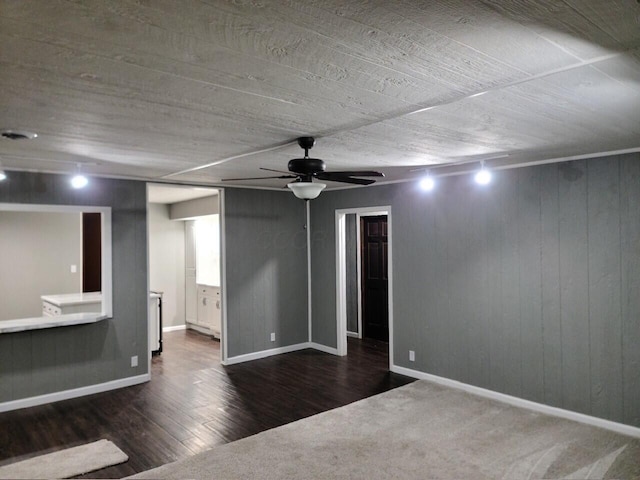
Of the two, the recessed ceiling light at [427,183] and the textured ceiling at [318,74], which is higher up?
the textured ceiling at [318,74]

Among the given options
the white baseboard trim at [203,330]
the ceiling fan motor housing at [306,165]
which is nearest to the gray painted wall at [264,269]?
the white baseboard trim at [203,330]

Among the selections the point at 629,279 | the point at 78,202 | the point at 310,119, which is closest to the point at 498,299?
the point at 629,279

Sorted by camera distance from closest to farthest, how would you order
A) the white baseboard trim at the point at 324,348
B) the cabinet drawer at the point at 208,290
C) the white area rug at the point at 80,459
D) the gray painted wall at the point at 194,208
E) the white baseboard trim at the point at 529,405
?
1. the white area rug at the point at 80,459
2. the white baseboard trim at the point at 529,405
3. the white baseboard trim at the point at 324,348
4. the gray painted wall at the point at 194,208
5. the cabinet drawer at the point at 208,290

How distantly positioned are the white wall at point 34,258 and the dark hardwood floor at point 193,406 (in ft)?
5.63

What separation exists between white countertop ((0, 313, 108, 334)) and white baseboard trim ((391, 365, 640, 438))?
348 centimetres

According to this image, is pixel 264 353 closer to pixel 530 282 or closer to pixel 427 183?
pixel 427 183

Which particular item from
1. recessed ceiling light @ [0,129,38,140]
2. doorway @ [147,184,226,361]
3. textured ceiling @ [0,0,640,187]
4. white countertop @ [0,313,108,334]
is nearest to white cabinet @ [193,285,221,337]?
doorway @ [147,184,226,361]

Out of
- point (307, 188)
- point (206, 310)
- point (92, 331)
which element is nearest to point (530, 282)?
point (307, 188)

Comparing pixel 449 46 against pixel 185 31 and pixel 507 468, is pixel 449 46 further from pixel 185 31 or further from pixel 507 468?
pixel 507 468

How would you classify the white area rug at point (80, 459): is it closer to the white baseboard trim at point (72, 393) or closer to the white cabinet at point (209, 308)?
the white baseboard trim at point (72, 393)

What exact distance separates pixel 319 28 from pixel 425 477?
9.27 feet

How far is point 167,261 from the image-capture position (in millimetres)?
7895

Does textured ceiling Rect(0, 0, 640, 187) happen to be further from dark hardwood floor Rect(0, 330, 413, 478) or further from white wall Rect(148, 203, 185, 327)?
white wall Rect(148, 203, 185, 327)

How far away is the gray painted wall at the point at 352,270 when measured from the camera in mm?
7297
